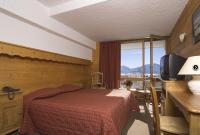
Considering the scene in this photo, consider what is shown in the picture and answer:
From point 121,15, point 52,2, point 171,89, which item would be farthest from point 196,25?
point 52,2

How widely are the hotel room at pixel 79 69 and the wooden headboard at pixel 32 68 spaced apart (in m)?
0.02

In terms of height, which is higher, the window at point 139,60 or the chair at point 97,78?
the window at point 139,60

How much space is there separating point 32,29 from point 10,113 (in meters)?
1.54

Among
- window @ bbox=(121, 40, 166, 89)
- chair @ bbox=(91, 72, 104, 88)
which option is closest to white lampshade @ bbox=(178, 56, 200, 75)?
window @ bbox=(121, 40, 166, 89)

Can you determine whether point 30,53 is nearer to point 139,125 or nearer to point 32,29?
point 32,29

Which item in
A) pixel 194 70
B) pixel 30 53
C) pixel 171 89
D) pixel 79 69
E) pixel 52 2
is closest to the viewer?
pixel 194 70

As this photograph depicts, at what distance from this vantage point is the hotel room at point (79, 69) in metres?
1.67

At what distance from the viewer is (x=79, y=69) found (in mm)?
4359

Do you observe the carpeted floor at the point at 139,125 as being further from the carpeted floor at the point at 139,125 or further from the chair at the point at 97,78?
the chair at the point at 97,78

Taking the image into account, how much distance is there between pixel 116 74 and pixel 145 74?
99cm

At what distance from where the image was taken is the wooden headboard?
2.22m

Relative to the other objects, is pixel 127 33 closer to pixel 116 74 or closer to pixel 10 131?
pixel 116 74

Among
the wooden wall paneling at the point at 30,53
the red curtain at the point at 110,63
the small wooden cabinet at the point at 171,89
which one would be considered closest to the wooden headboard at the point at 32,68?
→ the wooden wall paneling at the point at 30,53

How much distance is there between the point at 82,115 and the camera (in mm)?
1717
